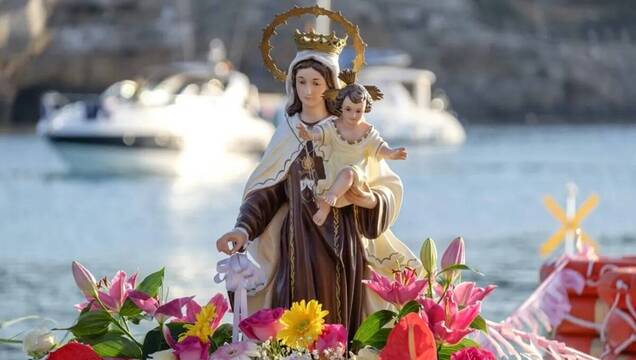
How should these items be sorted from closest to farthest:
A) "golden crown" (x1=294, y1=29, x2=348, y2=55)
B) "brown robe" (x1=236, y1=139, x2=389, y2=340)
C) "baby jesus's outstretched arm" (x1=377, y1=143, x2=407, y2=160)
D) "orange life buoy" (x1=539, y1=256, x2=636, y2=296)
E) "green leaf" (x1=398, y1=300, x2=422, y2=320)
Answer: "green leaf" (x1=398, y1=300, x2=422, y2=320) → "baby jesus's outstretched arm" (x1=377, y1=143, x2=407, y2=160) → "brown robe" (x1=236, y1=139, x2=389, y2=340) → "golden crown" (x1=294, y1=29, x2=348, y2=55) → "orange life buoy" (x1=539, y1=256, x2=636, y2=296)

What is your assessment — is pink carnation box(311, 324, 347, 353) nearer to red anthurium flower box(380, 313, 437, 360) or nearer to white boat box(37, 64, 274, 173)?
red anthurium flower box(380, 313, 437, 360)

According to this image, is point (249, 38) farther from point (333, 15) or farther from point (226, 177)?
point (333, 15)

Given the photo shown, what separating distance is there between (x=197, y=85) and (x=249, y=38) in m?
21.8

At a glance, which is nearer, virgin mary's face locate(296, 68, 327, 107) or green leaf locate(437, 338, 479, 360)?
green leaf locate(437, 338, 479, 360)

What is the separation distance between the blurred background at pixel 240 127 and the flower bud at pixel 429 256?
3.19 metres

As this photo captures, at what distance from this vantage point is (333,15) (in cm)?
616

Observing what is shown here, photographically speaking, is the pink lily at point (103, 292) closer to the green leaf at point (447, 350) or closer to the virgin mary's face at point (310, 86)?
the virgin mary's face at point (310, 86)

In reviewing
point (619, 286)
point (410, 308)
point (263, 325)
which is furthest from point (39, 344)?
point (619, 286)

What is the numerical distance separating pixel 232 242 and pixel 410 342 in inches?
37.2

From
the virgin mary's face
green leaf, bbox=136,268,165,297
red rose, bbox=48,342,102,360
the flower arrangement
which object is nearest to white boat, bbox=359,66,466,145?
the virgin mary's face

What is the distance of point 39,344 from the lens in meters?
5.90

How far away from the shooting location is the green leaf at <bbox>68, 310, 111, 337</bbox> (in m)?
5.91

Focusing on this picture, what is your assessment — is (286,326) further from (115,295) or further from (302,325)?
(115,295)

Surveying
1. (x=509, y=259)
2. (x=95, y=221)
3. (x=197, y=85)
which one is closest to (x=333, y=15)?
(x=509, y=259)
